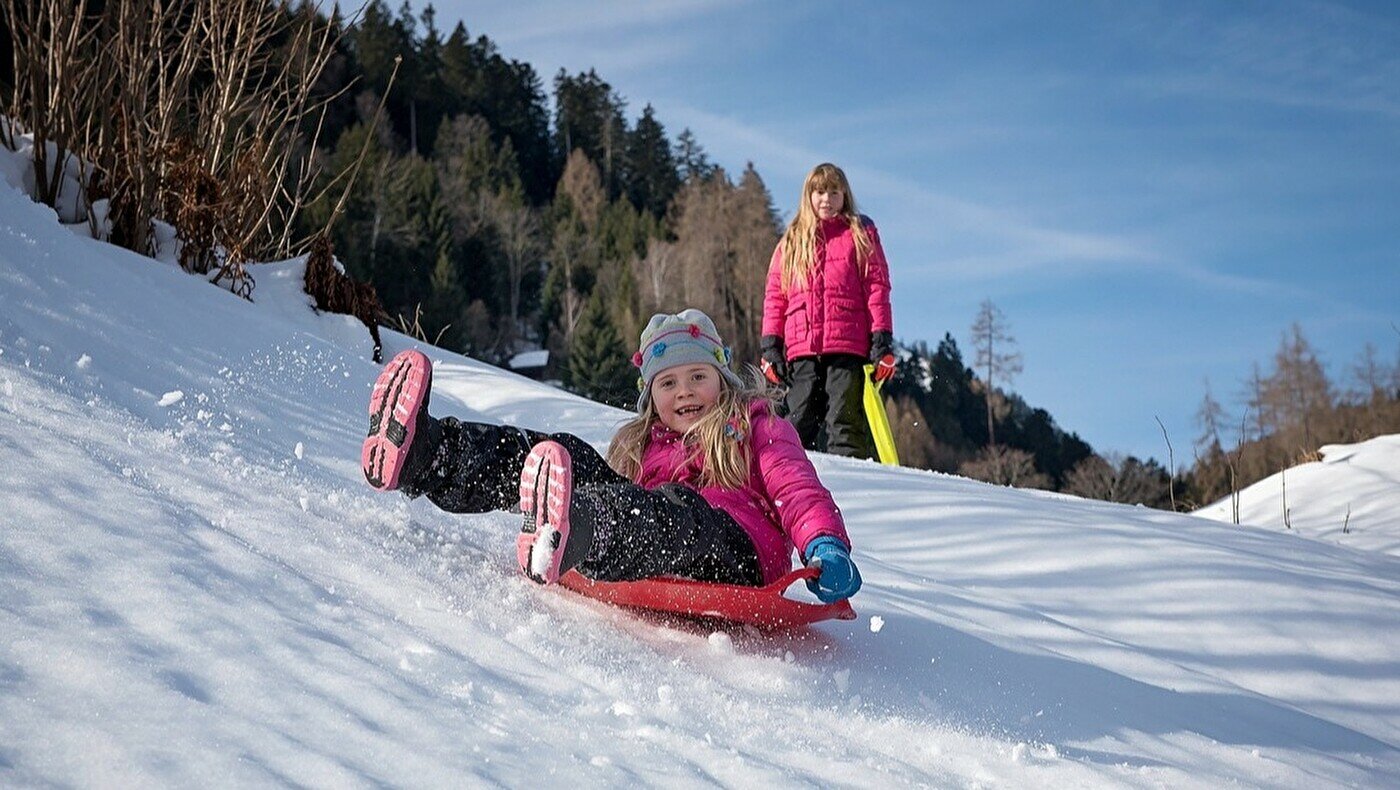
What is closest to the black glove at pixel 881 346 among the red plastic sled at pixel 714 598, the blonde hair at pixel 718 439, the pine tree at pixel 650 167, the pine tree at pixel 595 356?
the blonde hair at pixel 718 439

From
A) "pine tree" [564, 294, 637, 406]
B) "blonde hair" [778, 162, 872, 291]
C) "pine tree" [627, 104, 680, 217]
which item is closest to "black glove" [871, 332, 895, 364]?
"blonde hair" [778, 162, 872, 291]

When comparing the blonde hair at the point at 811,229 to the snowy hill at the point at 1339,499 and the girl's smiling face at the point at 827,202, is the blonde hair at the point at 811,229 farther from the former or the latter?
the snowy hill at the point at 1339,499

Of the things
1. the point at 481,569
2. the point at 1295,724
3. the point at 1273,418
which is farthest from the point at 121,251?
the point at 1273,418

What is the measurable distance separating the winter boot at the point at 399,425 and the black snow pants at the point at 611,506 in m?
0.05

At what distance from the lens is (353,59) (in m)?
33.3

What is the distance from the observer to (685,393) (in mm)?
2051

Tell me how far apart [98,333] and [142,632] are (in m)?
1.64

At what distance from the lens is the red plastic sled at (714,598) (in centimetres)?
157

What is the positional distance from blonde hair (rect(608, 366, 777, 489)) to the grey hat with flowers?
0.04 metres

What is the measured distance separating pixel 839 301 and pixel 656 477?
2279 millimetres

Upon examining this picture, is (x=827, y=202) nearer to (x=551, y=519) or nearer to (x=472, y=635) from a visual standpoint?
(x=551, y=519)

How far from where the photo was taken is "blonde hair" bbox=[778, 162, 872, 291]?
13.7ft

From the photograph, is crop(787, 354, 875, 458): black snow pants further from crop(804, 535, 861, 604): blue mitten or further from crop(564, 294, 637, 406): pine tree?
crop(564, 294, 637, 406): pine tree

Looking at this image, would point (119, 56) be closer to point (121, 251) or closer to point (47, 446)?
point (121, 251)
